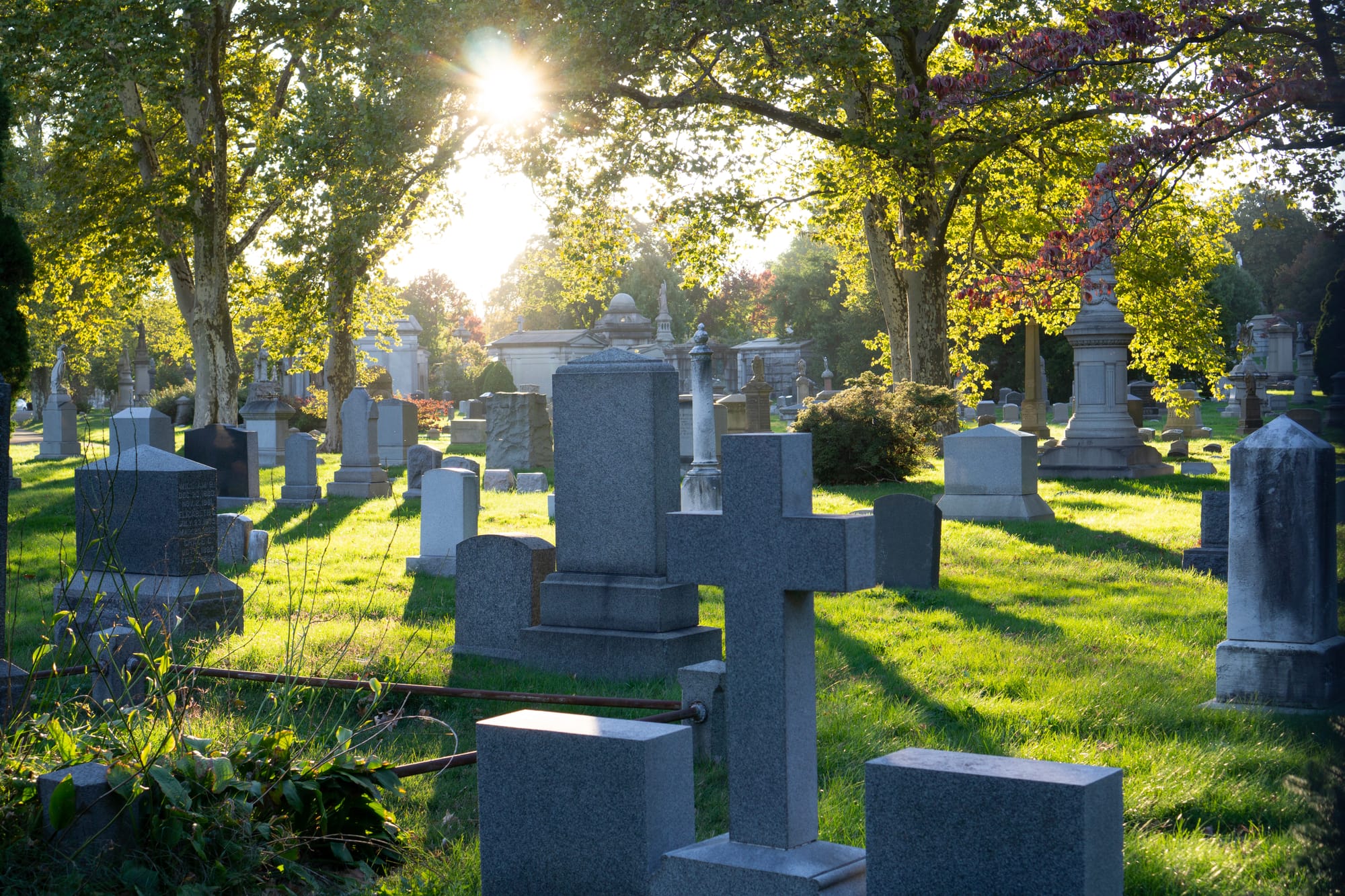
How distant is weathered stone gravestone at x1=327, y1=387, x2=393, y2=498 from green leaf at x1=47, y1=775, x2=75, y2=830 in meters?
14.5

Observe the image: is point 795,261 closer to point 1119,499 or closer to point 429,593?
point 1119,499

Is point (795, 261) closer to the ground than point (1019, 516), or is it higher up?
higher up

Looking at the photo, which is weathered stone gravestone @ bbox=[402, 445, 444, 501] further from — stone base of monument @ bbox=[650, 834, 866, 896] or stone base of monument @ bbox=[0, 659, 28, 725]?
stone base of monument @ bbox=[650, 834, 866, 896]

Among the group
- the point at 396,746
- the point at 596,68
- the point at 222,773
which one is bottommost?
the point at 396,746

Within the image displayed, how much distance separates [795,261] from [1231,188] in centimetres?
5575

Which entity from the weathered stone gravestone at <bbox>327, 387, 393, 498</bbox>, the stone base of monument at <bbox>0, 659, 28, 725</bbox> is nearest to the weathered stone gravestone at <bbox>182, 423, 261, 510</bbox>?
the weathered stone gravestone at <bbox>327, 387, 393, 498</bbox>

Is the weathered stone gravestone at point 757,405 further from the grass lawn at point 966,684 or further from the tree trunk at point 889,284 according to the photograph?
the grass lawn at point 966,684

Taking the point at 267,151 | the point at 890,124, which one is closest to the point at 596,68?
the point at 890,124

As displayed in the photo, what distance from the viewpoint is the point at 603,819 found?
3.56 meters

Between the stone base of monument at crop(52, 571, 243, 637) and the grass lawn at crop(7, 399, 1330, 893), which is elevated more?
the stone base of monument at crop(52, 571, 243, 637)

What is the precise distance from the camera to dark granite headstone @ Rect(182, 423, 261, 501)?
16922 mm

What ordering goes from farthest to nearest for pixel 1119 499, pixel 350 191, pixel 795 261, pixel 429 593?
pixel 795 261, pixel 350 191, pixel 1119 499, pixel 429 593

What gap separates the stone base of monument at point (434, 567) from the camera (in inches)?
424

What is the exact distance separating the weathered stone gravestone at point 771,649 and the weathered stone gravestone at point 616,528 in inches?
135
